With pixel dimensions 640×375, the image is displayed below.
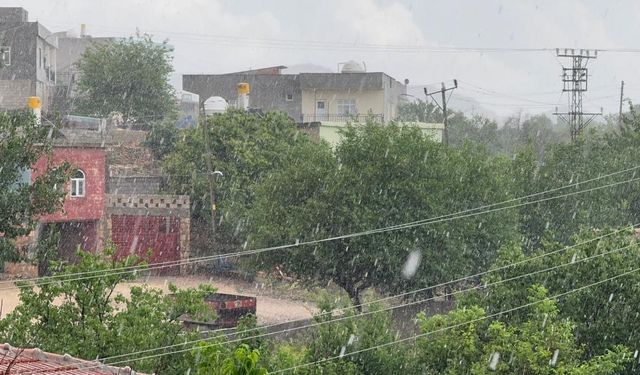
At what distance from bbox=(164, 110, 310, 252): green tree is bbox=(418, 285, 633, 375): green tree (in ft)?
68.8

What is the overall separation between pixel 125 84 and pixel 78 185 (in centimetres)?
2832

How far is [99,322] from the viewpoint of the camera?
18219 mm

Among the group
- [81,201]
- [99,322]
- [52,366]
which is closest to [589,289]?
[99,322]

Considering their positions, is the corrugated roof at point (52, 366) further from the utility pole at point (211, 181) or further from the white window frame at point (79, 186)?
the utility pole at point (211, 181)

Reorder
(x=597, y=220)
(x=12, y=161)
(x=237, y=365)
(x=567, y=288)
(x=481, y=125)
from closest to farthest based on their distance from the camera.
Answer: (x=237, y=365)
(x=567, y=288)
(x=12, y=161)
(x=597, y=220)
(x=481, y=125)

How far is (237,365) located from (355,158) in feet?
83.6

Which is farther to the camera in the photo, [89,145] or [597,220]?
[597,220]

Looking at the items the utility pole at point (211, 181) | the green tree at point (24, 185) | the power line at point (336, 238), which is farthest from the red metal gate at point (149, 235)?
the green tree at point (24, 185)

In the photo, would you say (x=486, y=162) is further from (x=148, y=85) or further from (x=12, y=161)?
(x=148, y=85)

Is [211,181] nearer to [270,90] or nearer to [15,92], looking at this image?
[15,92]

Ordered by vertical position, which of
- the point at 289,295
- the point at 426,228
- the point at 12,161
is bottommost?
the point at 289,295

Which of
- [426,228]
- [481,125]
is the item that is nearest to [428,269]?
[426,228]

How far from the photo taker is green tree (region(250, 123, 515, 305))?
32.4m

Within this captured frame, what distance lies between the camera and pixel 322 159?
34031 millimetres
